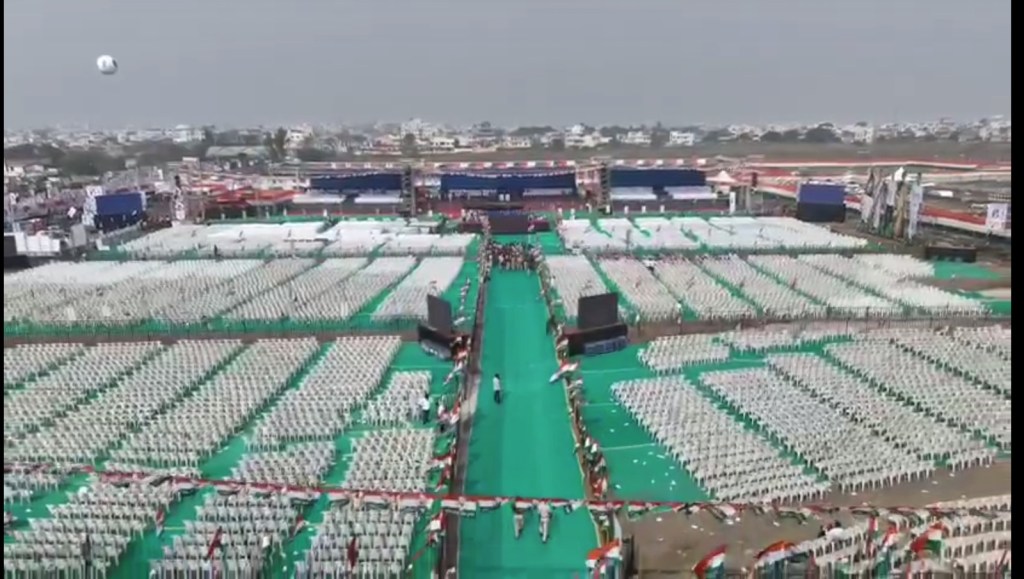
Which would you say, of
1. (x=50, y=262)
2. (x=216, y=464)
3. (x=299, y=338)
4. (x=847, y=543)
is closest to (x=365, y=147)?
(x=50, y=262)

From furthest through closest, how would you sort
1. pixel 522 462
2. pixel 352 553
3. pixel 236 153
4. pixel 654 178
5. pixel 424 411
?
pixel 236 153 → pixel 654 178 → pixel 424 411 → pixel 522 462 → pixel 352 553

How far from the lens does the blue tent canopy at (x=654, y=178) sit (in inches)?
1629

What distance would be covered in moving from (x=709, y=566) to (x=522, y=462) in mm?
3188

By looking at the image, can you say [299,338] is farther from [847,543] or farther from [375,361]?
[847,543]

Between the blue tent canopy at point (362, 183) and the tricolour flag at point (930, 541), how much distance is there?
114ft

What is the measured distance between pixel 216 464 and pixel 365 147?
179 ft

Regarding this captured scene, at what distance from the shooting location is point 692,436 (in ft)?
33.8

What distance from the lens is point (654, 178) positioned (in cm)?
4150

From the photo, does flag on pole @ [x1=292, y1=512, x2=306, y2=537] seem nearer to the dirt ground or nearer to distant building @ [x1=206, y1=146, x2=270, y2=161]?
the dirt ground

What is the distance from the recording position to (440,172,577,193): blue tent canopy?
40.0m

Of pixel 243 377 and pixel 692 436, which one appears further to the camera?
pixel 243 377

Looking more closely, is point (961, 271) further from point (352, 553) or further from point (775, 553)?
point (352, 553)

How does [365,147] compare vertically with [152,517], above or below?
above

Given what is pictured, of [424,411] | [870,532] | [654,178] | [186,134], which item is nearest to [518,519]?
[424,411]
